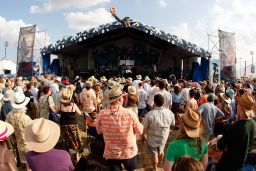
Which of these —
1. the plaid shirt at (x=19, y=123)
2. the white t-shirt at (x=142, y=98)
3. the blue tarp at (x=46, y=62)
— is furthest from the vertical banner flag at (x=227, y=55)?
the plaid shirt at (x=19, y=123)

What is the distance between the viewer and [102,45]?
2547 cm

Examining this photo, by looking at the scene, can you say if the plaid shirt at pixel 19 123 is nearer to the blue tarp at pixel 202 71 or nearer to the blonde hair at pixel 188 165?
the blonde hair at pixel 188 165

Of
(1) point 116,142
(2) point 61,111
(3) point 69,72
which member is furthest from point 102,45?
(1) point 116,142

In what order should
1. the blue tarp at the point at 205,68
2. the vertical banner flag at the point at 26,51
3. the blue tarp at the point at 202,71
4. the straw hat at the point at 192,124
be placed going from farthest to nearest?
1. the blue tarp at the point at 202,71
2. the blue tarp at the point at 205,68
3. the vertical banner flag at the point at 26,51
4. the straw hat at the point at 192,124

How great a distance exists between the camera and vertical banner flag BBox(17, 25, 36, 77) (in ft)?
63.1

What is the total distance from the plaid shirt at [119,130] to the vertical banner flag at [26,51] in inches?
647

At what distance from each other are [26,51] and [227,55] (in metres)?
12.4

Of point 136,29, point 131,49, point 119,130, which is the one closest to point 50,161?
point 119,130

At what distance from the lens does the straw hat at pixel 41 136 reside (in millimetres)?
2842

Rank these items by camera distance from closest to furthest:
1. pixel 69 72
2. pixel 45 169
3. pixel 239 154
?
pixel 45 169 < pixel 239 154 < pixel 69 72

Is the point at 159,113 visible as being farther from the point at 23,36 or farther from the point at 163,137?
the point at 23,36

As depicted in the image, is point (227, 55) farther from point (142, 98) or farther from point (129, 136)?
point (129, 136)

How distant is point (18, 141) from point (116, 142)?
218 centimetres

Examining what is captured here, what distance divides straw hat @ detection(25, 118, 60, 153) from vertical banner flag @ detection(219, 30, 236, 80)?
17.0 metres
